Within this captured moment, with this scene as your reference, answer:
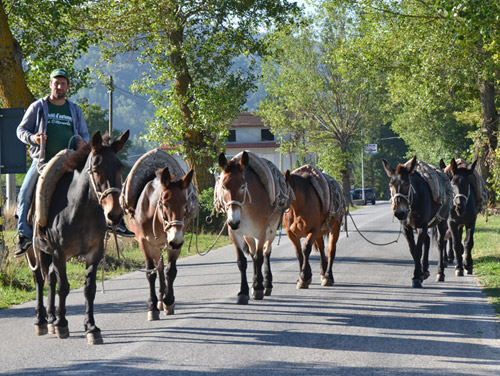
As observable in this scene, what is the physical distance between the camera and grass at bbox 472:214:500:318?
39.7ft

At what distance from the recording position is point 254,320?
31.2 feet

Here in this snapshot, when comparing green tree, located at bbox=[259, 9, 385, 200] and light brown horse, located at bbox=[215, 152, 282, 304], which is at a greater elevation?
green tree, located at bbox=[259, 9, 385, 200]

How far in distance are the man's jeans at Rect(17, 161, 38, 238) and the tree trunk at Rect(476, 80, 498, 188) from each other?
25.7 metres

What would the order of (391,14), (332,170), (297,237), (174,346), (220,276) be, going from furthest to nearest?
(332,170)
(391,14)
(220,276)
(297,237)
(174,346)

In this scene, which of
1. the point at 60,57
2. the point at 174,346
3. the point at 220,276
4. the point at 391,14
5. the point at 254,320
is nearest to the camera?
the point at 174,346

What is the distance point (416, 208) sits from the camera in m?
13.2

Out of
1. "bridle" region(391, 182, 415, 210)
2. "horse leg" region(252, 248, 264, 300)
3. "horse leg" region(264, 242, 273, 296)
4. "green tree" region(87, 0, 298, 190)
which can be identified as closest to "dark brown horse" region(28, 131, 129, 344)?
"horse leg" region(252, 248, 264, 300)

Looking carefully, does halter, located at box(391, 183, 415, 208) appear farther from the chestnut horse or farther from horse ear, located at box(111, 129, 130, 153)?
horse ear, located at box(111, 129, 130, 153)

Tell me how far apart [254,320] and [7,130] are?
626cm

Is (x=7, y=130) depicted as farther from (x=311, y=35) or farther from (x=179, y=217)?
(x=311, y=35)

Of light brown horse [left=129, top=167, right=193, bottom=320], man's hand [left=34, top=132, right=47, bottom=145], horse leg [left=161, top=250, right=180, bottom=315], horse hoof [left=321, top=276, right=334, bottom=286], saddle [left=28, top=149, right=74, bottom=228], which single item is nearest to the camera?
saddle [left=28, top=149, right=74, bottom=228]

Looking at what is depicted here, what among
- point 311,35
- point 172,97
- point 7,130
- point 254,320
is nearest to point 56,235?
point 254,320

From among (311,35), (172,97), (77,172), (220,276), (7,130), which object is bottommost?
(220,276)

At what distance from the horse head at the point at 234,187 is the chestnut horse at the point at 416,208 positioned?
3.10 meters
